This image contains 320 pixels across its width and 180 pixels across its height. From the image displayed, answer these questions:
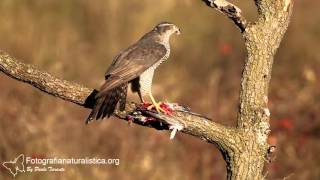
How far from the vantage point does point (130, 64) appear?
4957 mm

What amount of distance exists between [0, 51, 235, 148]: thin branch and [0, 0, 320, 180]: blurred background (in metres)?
2.10

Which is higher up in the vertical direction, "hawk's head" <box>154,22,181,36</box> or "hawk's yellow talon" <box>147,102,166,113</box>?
"hawk's head" <box>154,22,181,36</box>

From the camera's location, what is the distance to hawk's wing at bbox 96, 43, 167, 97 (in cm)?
487

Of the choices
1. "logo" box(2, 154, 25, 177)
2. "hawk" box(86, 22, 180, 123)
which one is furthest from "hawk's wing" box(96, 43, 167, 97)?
"logo" box(2, 154, 25, 177)

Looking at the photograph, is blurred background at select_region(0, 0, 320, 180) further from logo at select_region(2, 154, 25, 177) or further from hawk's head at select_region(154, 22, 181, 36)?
hawk's head at select_region(154, 22, 181, 36)

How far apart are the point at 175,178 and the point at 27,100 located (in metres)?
1.62

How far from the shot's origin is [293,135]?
9.97m

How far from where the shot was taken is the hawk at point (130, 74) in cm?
469

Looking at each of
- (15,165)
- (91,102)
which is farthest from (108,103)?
(15,165)

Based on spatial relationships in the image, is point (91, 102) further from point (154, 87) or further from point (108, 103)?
point (154, 87)

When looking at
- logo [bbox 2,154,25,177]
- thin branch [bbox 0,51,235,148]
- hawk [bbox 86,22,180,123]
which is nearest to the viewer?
thin branch [bbox 0,51,235,148]

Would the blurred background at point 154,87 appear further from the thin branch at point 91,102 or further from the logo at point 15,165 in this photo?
the thin branch at point 91,102

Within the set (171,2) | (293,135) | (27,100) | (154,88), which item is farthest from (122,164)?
(171,2)

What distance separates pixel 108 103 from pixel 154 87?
5.29 meters
